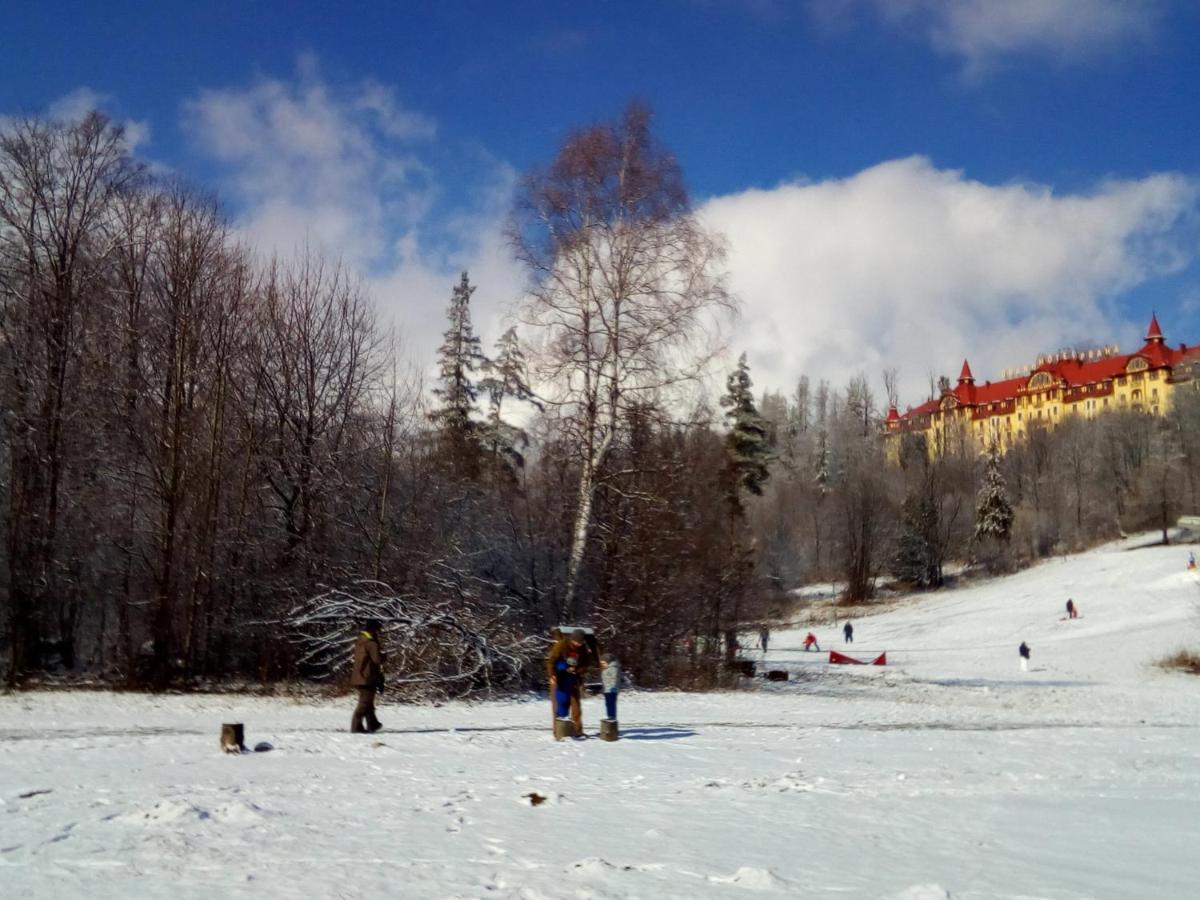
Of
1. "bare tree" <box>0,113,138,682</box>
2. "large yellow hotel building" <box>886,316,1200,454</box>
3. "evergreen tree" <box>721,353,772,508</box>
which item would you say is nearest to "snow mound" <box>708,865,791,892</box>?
"bare tree" <box>0,113,138,682</box>

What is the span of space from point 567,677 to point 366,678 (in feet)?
9.47

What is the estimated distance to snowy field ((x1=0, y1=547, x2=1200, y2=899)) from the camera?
266 inches

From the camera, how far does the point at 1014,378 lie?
438ft

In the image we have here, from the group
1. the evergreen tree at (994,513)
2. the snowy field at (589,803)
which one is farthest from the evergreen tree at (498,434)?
the evergreen tree at (994,513)

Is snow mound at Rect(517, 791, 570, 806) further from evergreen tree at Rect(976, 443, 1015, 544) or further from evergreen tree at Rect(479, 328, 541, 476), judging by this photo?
evergreen tree at Rect(976, 443, 1015, 544)

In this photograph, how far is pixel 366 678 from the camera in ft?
44.4

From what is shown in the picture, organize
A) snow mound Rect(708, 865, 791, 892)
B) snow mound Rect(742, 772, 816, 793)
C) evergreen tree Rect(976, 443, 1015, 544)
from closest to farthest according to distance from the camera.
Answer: snow mound Rect(708, 865, 791, 892), snow mound Rect(742, 772, 816, 793), evergreen tree Rect(976, 443, 1015, 544)

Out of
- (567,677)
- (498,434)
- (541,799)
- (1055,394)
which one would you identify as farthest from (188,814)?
(1055,394)

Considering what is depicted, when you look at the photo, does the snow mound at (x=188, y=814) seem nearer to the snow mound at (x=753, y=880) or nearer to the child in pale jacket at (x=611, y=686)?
the snow mound at (x=753, y=880)

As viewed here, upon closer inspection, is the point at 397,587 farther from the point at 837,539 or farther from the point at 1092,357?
the point at 1092,357

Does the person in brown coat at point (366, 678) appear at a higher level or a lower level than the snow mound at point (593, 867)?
higher

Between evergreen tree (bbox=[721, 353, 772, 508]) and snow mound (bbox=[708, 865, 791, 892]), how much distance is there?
45079 mm

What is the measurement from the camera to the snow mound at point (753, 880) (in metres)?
6.70

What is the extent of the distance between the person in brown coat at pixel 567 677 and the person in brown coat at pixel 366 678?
8.18 feet
